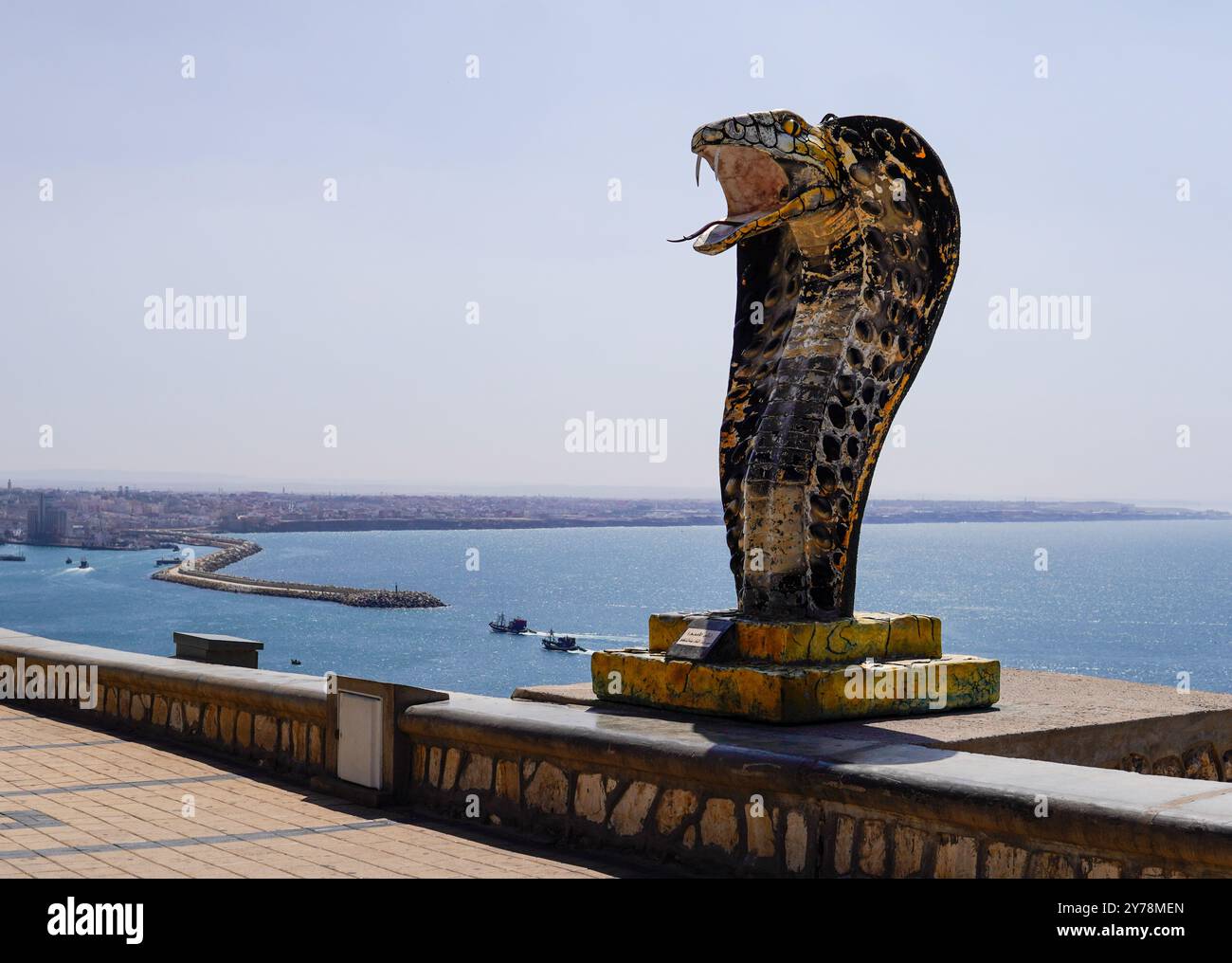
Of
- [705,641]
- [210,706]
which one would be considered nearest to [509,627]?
[210,706]

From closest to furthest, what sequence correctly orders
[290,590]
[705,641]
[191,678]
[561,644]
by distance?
[705,641] → [191,678] → [561,644] → [290,590]

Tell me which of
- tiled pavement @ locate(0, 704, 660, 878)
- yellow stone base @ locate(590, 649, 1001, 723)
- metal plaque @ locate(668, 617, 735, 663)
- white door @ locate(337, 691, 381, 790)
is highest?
metal plaque @ locate(668, 617, 735, 663)

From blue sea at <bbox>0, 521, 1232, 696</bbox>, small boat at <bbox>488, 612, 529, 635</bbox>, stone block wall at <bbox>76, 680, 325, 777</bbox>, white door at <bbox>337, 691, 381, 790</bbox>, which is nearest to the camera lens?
white door at <bbox>337, 691, 381, 790</bbox>

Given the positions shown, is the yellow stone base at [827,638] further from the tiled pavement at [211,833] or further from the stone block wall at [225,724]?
the stone block wall at [225,724]

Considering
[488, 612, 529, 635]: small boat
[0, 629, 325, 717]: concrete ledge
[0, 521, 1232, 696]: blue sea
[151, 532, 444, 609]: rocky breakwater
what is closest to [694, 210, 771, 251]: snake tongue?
[0, 629, 325, 717]: concrete ledge

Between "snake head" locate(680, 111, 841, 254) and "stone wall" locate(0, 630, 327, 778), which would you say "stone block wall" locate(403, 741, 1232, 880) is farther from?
"snake head" locate(680, 111, 841, 254)

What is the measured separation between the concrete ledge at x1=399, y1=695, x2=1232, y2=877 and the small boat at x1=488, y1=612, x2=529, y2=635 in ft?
325

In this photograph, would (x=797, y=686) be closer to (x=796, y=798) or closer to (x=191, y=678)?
(x=796, y=798)

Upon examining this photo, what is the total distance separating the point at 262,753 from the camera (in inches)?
310

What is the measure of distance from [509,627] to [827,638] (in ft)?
333

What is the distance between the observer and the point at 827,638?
635cm

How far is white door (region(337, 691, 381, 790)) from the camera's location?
6.75 meters
